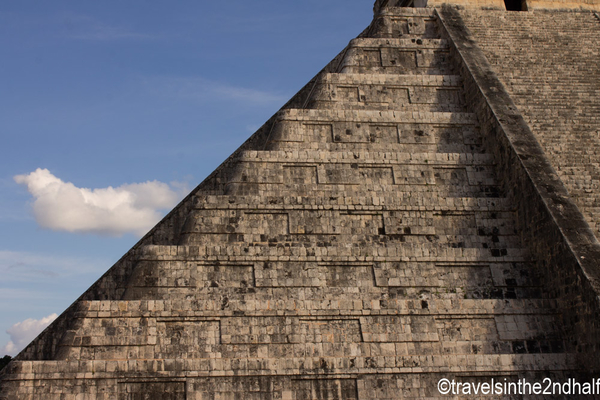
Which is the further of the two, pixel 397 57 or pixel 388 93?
pixel 397 57

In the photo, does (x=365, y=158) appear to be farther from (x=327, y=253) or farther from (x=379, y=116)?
(x=327, y=253)

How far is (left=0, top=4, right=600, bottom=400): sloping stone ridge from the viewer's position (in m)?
11.3

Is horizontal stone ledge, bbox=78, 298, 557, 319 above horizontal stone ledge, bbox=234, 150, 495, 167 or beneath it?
beneath

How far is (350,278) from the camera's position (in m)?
12.7

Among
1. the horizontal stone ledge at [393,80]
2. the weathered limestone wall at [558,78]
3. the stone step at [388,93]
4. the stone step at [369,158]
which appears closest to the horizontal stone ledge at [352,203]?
the stone step at [369,158]

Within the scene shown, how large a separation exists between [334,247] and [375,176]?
2095 mm

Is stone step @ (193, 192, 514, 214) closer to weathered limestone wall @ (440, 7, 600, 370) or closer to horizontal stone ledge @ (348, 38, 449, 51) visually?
weathered limestone wall @ (440, 7, 600, 370)

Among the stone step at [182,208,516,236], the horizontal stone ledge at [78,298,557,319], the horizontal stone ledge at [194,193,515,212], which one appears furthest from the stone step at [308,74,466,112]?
the horizontal stone ledge at [78,298,557,319]

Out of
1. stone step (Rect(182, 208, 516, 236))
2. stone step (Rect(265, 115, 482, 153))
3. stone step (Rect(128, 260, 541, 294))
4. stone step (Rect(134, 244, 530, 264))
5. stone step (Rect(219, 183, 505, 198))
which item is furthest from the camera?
stone step (Rect(265, 115, 482, 153))

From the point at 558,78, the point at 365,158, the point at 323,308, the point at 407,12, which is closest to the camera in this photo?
the point at 323,308

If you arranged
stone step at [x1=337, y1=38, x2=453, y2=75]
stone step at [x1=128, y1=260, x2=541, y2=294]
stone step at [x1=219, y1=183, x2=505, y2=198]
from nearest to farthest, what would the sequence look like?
stone step at [x1=128, y1=260, x2=541, y2=294] < stone step at [x1=219, y1=183, x2=505, y2=198] < stone step at [x1=337, y1=38, x2=453, y2=75]

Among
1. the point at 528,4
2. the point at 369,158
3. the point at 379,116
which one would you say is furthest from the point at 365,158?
the point at 528,4

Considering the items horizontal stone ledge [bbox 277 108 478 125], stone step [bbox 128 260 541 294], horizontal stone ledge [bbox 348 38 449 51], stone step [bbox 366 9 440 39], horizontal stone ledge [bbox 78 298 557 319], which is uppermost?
stone step [bbox 366 9 440 39]

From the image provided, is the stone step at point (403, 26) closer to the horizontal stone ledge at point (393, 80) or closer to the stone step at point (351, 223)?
the horizontal stone ledge at point (393, 80)
